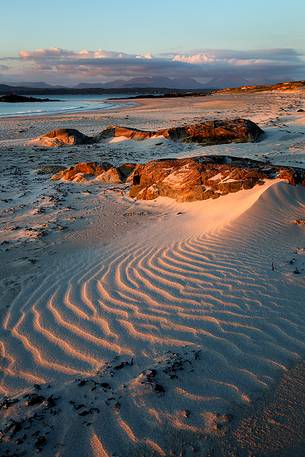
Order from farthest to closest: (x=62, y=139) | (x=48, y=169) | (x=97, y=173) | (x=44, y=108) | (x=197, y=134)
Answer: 1. (x=44, y=108)
2. (x=62, y=139)
3. (x=197, y=134)
4. (x=48, y=169)
5. (x=97, y=173)

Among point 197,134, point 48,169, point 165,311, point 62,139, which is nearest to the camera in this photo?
point 165,311

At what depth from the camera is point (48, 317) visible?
14.1ft

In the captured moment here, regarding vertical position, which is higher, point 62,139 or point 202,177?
point 62,139

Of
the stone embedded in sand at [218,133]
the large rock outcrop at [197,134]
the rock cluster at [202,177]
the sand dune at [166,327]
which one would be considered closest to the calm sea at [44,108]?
the large rock outcrop at [197,134]

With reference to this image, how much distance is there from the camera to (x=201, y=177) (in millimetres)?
8312

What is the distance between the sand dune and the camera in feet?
9.41

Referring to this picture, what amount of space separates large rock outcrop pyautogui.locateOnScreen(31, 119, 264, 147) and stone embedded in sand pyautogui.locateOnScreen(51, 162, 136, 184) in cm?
638

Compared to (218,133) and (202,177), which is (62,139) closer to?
(218,133)

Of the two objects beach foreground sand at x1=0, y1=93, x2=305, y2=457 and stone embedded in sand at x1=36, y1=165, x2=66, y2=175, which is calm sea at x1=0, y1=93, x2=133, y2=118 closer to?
stone embedded in sand at x1=36, y1=165, x2=66, y2=175

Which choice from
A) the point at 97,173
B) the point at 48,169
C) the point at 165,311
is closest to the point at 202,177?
the point at 97,173

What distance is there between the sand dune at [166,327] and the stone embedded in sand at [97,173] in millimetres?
4837

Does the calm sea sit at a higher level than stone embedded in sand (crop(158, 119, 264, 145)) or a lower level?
higher

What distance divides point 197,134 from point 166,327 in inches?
564

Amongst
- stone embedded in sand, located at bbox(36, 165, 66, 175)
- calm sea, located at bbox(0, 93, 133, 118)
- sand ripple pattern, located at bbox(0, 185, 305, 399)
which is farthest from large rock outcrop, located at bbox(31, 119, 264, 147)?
calm sea, located at bbox(0, 93, 133, 118)
